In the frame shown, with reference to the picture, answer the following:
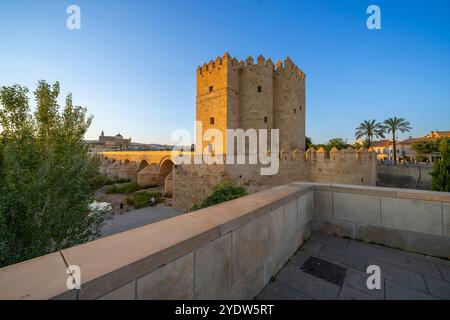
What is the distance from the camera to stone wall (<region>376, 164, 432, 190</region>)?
18500 millimetres

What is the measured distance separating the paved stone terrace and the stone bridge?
22.2 m

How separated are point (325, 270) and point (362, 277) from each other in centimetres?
41

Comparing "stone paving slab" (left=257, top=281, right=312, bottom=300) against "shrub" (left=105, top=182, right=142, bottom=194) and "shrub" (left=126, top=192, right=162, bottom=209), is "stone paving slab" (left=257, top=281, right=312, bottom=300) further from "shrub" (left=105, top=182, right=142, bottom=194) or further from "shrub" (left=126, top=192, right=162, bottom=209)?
"shrub" (left=105, top=182, right=142, bottom=194)

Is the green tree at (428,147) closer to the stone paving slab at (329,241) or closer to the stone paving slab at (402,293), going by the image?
the stone paving slab at (329,241)

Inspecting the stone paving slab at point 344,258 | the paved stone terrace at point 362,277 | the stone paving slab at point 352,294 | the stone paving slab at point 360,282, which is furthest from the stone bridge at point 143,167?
the stone paving slab at point 352,294

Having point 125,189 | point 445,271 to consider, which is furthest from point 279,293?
point 125,189

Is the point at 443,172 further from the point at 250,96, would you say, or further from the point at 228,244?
the point at 250,96

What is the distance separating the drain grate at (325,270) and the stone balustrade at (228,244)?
0.95 feet

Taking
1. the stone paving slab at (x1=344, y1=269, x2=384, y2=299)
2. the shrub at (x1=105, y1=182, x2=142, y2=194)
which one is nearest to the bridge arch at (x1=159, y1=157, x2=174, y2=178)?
the shrub at (x1=105, y1=182, x2=142, y2=194)

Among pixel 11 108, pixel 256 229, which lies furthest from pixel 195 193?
pixel 256 229

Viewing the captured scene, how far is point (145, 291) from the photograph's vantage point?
3.98 ft

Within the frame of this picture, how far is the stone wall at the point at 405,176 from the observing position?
18.5 metres
